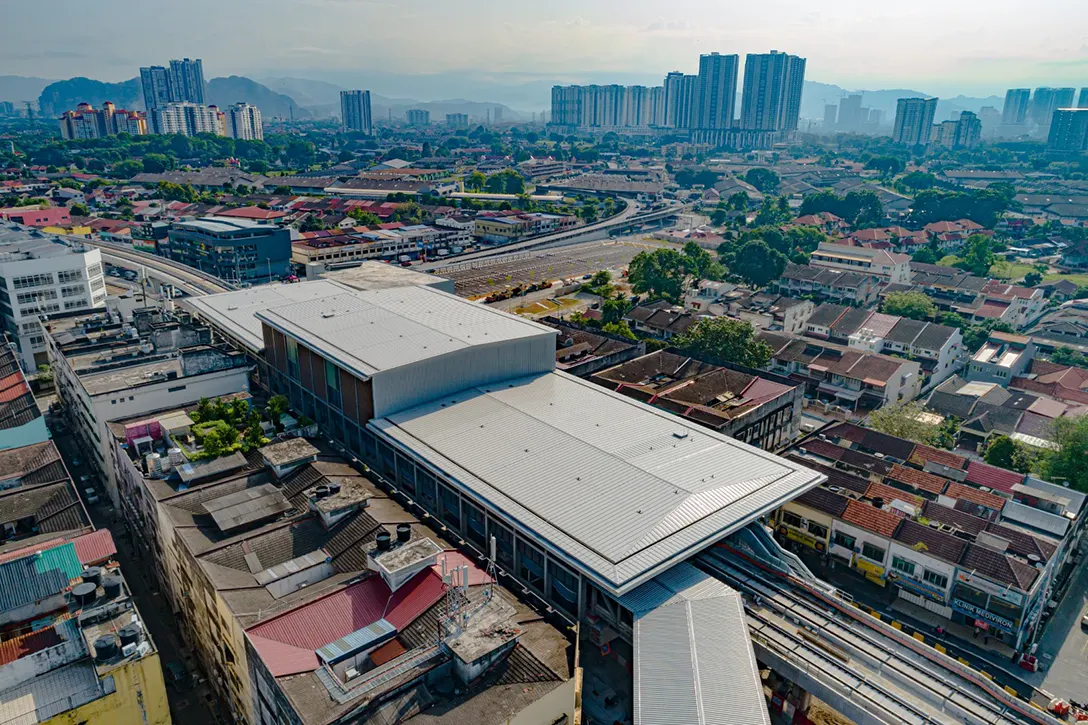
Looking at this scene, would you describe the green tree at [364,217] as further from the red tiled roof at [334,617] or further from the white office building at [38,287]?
the red tiled roof at [334,617]

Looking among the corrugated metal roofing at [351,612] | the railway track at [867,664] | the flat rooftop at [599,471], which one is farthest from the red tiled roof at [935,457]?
the corrugated metal roofing at [351,612]

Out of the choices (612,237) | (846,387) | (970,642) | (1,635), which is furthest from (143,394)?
(612,237)

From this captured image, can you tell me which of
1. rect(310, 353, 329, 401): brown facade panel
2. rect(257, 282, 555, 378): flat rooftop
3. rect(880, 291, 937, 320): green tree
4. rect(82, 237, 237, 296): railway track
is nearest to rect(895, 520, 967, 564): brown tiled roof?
rect(257, 282, 555, 378): flat rooftop

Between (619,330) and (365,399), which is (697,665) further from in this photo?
(619,330)

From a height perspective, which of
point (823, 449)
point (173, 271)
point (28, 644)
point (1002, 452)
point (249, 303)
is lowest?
point (1002, 452)

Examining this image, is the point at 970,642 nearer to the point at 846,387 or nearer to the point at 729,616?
the point at 729,616

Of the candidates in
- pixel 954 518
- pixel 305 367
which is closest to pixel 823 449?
pixel 954 518

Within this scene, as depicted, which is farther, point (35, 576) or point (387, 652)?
point (35, 576)
